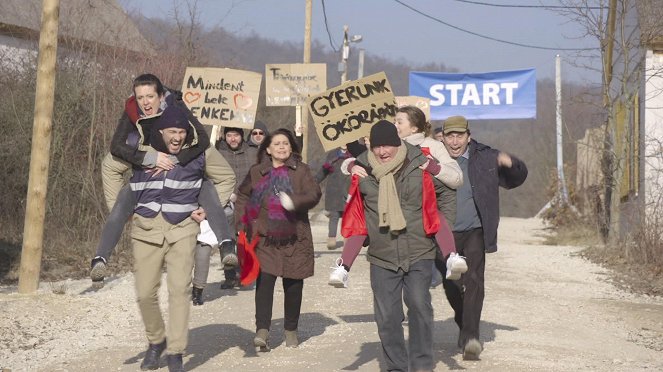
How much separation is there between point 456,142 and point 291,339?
216 cm

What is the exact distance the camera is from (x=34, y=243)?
40.5 feet

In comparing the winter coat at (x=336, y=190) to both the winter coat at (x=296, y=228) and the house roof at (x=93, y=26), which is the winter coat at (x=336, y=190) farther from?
the winter coat at (x=296, y=228)

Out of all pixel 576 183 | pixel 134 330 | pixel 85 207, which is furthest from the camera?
pixel 576 183

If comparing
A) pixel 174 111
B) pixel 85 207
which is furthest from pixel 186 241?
pixel 85 207

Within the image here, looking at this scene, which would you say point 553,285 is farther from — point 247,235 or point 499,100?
point 499,100

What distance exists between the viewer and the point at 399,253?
7684 millimetres

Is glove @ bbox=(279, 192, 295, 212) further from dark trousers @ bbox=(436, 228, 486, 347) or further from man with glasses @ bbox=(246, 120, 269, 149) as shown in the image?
man with glasses @ bbox=(246, 120, 269, 149)

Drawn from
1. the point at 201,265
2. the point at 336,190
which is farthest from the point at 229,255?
the point at 336,190

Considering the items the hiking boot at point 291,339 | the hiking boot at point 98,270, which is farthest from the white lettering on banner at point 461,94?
the hiking boot at point 98,270

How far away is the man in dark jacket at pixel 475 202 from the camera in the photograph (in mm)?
8852

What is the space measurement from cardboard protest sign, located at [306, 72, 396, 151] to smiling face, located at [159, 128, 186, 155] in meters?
1.49

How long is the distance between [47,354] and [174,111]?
2.69 metres

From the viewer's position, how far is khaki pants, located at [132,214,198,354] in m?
8.10

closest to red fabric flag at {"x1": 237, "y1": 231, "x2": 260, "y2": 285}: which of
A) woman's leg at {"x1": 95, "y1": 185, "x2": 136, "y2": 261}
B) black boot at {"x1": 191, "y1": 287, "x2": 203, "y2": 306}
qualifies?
woman's leg at {"x1": 95, "y1": 185, "x2": 136, "y2": 261}
